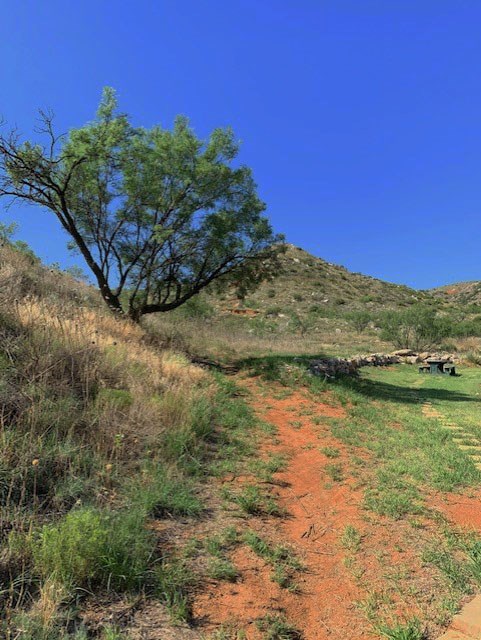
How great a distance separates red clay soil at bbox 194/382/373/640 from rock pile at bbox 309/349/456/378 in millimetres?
6520

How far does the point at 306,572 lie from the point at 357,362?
14.2m

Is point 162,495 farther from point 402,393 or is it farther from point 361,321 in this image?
point 361,321

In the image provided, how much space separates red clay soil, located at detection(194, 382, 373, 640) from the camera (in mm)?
2619

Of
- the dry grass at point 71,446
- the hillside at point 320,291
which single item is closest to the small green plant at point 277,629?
the dry grass at point 71,446

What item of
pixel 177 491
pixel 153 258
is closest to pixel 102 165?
pixel 153 258

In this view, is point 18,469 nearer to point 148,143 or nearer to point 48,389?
point 48,389

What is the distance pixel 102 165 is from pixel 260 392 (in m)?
7.59

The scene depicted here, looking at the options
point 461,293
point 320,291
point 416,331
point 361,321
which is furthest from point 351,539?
point 461,293

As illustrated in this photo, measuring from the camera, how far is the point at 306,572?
3.18 metres

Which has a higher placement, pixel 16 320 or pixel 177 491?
pixel 16 320

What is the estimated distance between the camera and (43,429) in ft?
12.9

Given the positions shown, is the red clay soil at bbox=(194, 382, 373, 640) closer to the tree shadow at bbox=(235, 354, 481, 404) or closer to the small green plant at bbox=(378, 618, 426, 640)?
the small green plant at bbox=(378, 618, 426, 640)

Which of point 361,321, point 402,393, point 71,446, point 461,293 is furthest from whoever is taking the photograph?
point 461,293

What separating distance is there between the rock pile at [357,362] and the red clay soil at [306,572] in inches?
257
